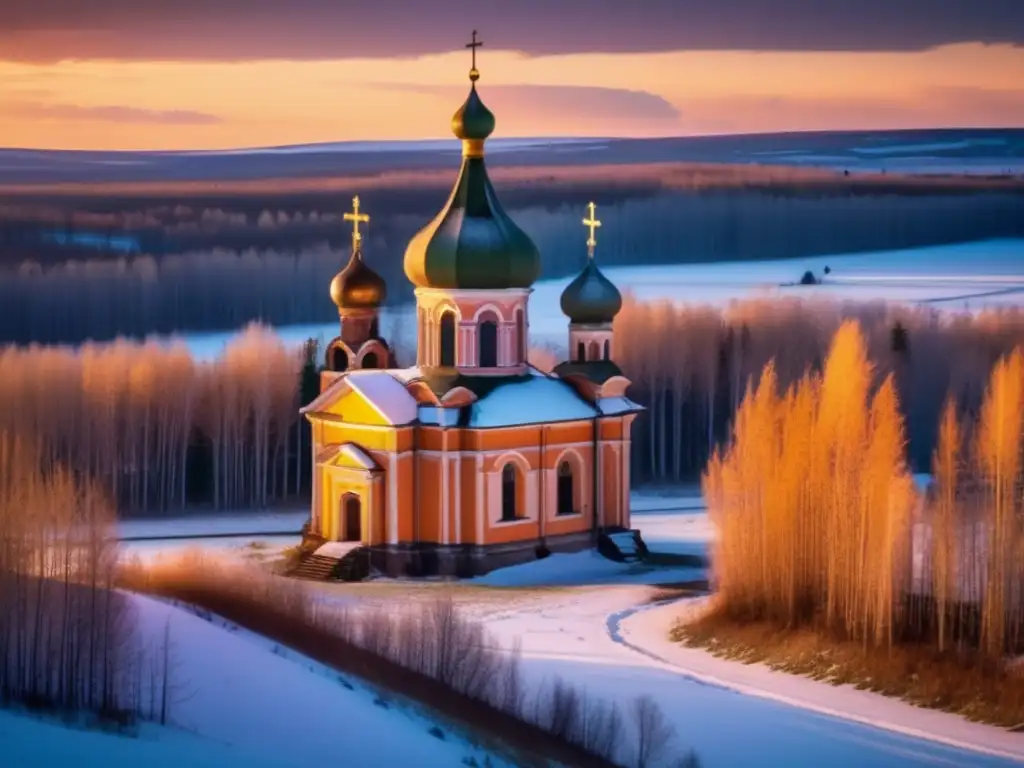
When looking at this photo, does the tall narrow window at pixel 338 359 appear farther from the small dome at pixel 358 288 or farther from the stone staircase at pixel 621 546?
the stone staircase at pixel 621 546

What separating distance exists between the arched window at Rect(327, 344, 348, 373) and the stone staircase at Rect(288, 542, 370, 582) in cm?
279

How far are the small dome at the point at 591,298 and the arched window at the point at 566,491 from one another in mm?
1778

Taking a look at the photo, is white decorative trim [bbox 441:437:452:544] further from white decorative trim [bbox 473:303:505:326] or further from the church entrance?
white decorative trim [bbox 473:303:505:326]

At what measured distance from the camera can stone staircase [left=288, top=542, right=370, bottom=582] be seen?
69.8ft

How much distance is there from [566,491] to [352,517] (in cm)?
247

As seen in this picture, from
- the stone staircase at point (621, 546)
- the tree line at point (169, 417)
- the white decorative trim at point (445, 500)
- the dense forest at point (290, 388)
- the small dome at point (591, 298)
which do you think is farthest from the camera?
the dense forest at point (290, 388)

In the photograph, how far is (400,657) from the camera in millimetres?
15539

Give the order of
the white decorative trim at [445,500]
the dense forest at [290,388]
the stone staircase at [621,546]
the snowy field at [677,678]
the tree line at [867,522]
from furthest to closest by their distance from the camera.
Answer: the dense forest at [290,388] → the stone staircase at [621,546] → the white decorative trim at [445,500] → the tree line at [867,522] → the snowy field at [677,678]

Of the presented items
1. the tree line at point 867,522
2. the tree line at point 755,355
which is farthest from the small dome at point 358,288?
the tree line at point 755,355

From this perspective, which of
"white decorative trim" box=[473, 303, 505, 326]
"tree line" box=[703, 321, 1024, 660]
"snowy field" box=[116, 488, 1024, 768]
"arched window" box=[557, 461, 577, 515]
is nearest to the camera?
"snowy field" box=[116, 488, 1024, 768]

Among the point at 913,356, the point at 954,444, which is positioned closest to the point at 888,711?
→ the point at 954,444

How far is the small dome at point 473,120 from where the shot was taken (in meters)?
22.4

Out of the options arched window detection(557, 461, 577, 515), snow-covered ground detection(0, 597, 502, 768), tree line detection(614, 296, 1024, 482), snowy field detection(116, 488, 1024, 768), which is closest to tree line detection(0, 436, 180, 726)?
snow-covered ground detection(0, 597, 502, 768)

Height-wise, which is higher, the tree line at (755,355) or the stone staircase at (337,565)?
the tree line at (755,355)
